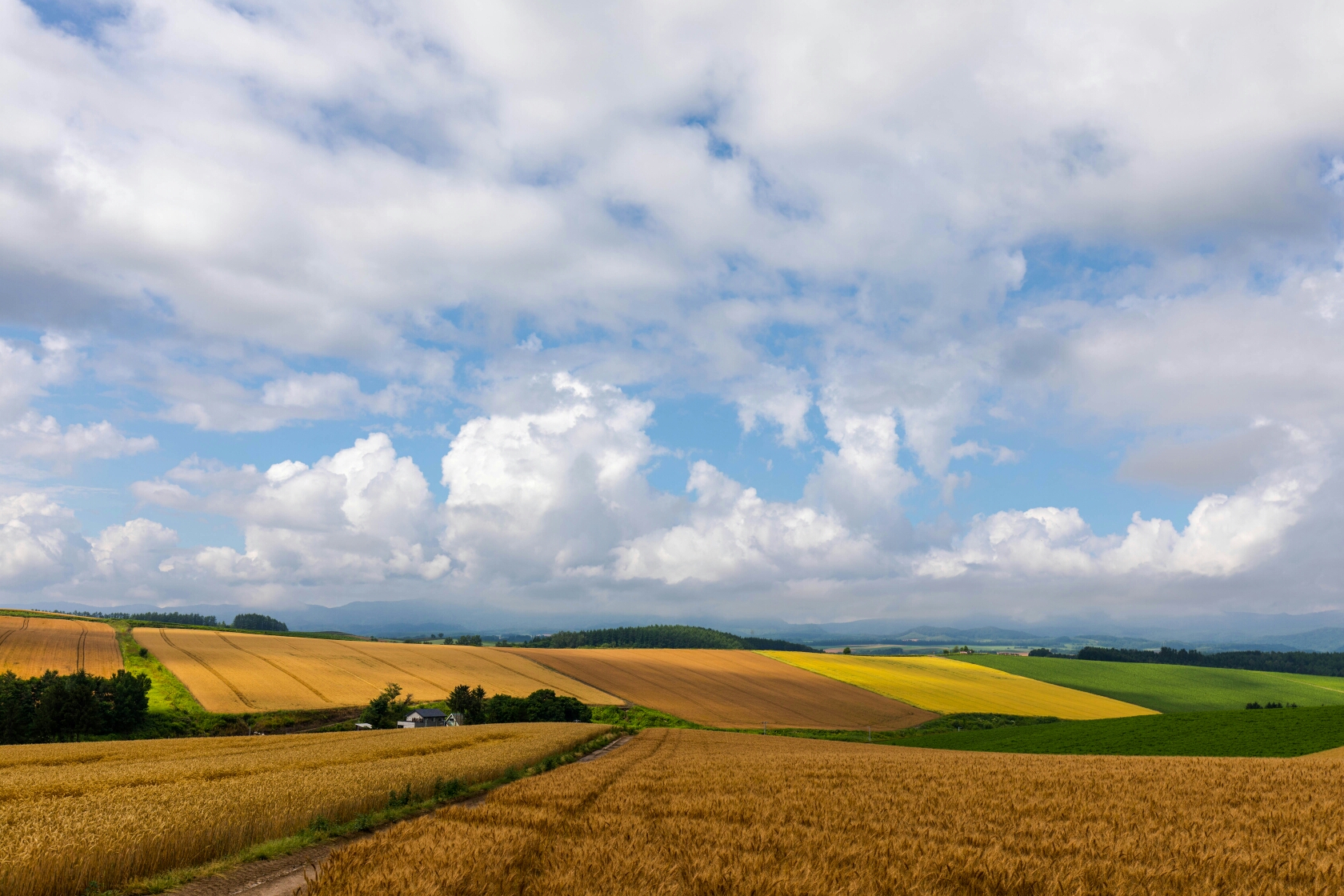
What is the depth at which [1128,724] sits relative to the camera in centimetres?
5575

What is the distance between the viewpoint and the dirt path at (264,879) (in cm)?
941

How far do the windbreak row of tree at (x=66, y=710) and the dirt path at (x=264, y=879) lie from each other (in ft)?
209

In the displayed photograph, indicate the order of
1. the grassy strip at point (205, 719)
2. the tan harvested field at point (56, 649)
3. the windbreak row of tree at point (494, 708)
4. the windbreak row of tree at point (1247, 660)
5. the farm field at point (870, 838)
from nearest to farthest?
the farm field at point (870, 838), the grassy strip at point (205, 719), the windbreak row of tree at point (494, 708), the tan harvested field at point (56, 649), the windbreak row of tree at point (1247, 660)

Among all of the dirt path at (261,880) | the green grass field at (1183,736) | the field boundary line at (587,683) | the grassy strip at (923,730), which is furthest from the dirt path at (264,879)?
the field boundary line at (587,683)

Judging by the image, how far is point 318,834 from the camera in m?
13.2

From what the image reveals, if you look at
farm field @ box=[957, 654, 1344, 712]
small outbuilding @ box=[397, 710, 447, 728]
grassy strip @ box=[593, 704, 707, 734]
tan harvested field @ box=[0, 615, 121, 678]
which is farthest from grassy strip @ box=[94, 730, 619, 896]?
farm field @ box=[957, 654, 1344, 712]

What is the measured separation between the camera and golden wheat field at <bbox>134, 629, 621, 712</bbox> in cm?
6600

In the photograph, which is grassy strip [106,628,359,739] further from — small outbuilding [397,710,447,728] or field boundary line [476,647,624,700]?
field boundary line [476,647,624,700]

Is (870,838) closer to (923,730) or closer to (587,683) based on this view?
(923,730)

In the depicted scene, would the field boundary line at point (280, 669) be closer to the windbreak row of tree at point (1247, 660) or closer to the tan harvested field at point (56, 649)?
the tan harvested field at point (56, 649)

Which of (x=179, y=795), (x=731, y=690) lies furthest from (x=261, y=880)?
(x=731, y=690)

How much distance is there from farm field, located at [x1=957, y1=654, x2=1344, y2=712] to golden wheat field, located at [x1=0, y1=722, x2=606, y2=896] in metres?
110

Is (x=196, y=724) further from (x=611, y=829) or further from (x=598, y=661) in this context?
(x=611, y=829)

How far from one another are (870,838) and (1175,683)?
146 meters
